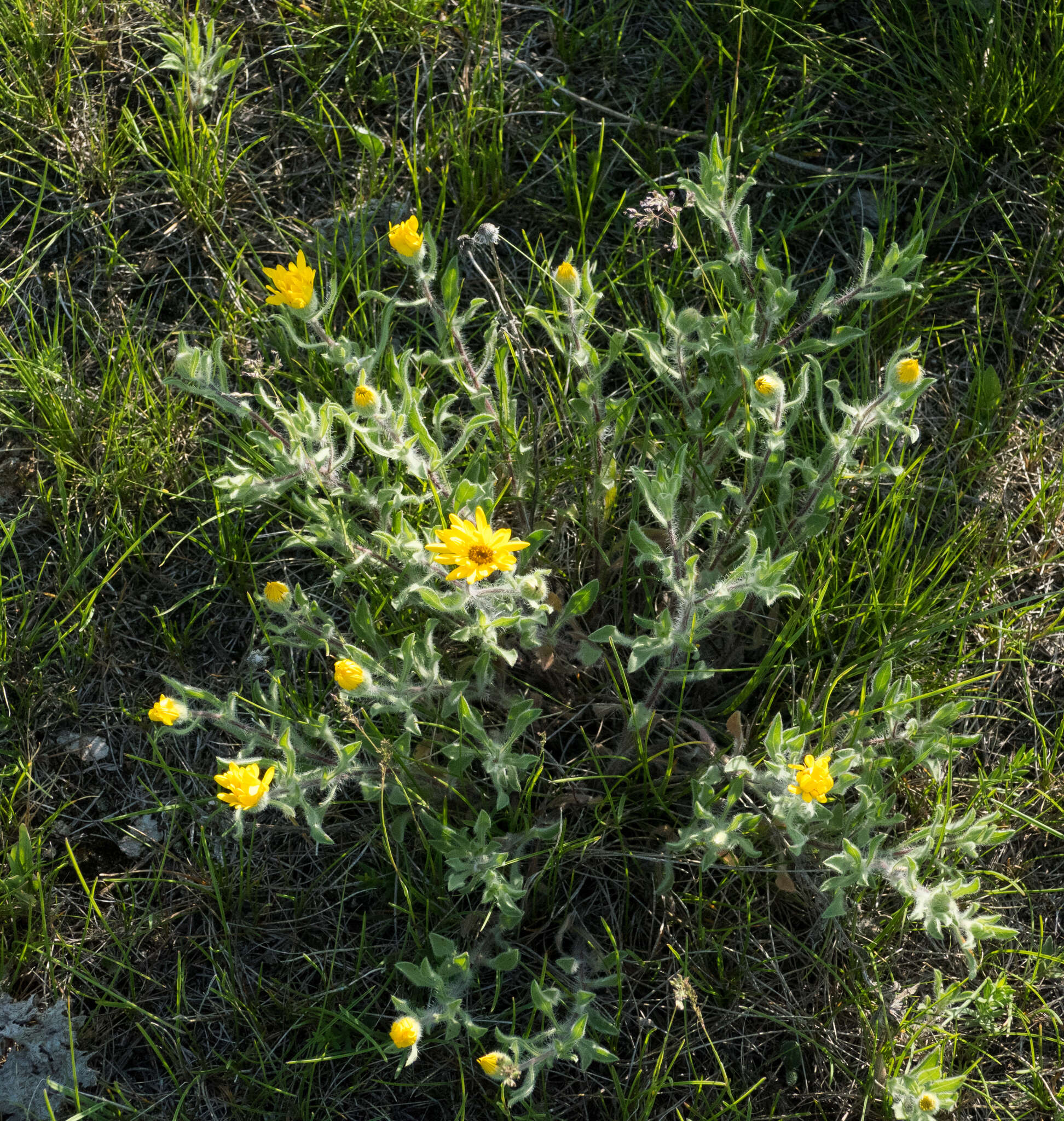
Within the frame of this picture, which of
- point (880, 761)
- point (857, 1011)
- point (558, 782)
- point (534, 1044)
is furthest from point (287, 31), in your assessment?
point (857, 1011)

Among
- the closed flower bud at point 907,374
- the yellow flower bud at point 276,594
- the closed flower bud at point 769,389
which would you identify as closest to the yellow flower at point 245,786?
the yellow flower bud at point 276,594

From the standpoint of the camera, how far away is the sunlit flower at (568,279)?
246cm

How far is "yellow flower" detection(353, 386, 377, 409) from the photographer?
7.39ft

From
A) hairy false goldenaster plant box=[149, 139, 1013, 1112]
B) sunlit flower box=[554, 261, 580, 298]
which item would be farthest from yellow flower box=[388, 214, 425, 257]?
sunlit flower box=[554, 261, 580, 298]

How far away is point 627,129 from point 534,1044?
269 centimetres

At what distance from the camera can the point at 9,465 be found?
3.25 meters

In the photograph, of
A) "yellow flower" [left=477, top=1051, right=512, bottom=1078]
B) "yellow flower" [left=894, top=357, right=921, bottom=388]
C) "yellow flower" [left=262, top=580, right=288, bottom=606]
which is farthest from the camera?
"yellow flower" [left=262, top=580, right=288, bottom=606]

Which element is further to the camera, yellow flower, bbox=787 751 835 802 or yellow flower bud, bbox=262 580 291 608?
yellow flower bud, bbox=262 580 291 608

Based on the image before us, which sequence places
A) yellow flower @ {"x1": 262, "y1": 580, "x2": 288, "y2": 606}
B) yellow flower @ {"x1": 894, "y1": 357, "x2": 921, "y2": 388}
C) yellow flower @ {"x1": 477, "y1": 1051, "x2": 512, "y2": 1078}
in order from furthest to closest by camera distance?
1. yellow flower @ {"x1": 262, "y1": 580, "x2": 288, "y2": 606}
2. yellow flower @ {"x1": 894, "y1": 357, "x2": 921, "y2": 388}
3. yellow flower @ {"x1": 477, "y1": 1051, "x2": 512, "y2": 1078}

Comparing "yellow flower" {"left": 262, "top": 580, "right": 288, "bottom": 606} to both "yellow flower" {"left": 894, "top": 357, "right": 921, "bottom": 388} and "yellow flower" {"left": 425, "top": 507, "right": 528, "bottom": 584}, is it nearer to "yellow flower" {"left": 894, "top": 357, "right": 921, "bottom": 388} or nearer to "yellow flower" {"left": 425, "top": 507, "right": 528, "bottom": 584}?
"yellow flower" {"left": 425, "top": 507, "right": 528, "bottom": 584}

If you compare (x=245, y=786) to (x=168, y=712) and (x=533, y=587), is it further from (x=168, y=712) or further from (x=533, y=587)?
(x=533, y=587)

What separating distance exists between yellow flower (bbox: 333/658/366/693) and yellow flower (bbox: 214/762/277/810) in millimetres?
245

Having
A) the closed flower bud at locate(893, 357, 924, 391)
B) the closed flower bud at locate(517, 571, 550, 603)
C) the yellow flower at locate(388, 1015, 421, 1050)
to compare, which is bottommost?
the yellow flower at locate(388, 1015, 421, 1050)

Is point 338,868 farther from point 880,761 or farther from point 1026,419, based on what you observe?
point 1026,419
